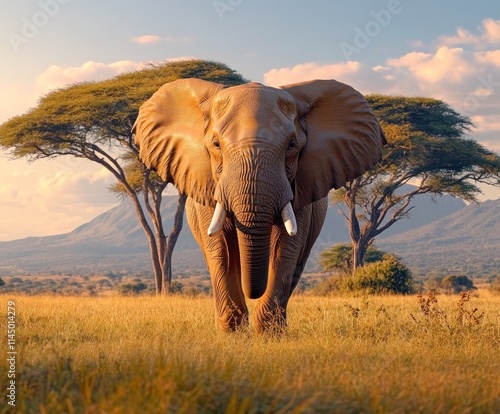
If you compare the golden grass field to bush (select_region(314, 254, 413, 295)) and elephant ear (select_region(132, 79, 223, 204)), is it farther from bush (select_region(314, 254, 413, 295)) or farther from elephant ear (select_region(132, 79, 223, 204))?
bush (select_region(314, 254, 413, 295))

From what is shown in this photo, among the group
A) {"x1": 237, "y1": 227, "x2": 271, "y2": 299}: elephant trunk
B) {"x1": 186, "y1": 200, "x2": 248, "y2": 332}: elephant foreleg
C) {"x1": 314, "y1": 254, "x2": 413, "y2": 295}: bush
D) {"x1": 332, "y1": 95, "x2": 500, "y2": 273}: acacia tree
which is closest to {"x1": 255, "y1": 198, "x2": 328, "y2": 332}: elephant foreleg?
{"x1": 186, "y1": 200, "x2": 248, "y2": 332}: elephant foreleg

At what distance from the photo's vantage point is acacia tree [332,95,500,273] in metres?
30.6

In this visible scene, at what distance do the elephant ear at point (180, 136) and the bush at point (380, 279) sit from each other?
15.1 m

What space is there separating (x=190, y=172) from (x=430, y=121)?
77.5ft

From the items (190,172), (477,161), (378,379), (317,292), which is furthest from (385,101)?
(378,379)

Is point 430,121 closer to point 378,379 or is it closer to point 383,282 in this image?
point 383,282

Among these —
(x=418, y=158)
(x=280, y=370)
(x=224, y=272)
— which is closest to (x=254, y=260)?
(x=224, y=272)

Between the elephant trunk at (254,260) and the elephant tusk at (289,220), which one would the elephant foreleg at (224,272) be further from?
the elephant tusk at (289,220)

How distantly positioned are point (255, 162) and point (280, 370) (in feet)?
7.64

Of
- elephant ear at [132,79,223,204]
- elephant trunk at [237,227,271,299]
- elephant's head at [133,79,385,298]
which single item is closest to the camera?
elephant's head at [133,79,385,298]

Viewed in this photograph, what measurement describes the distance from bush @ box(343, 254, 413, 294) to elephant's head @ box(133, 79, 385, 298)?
1448cm

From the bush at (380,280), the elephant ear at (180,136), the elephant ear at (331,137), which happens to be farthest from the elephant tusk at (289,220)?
the bush at (380,280)

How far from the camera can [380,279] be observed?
2516cm

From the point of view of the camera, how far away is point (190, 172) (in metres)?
9.62
